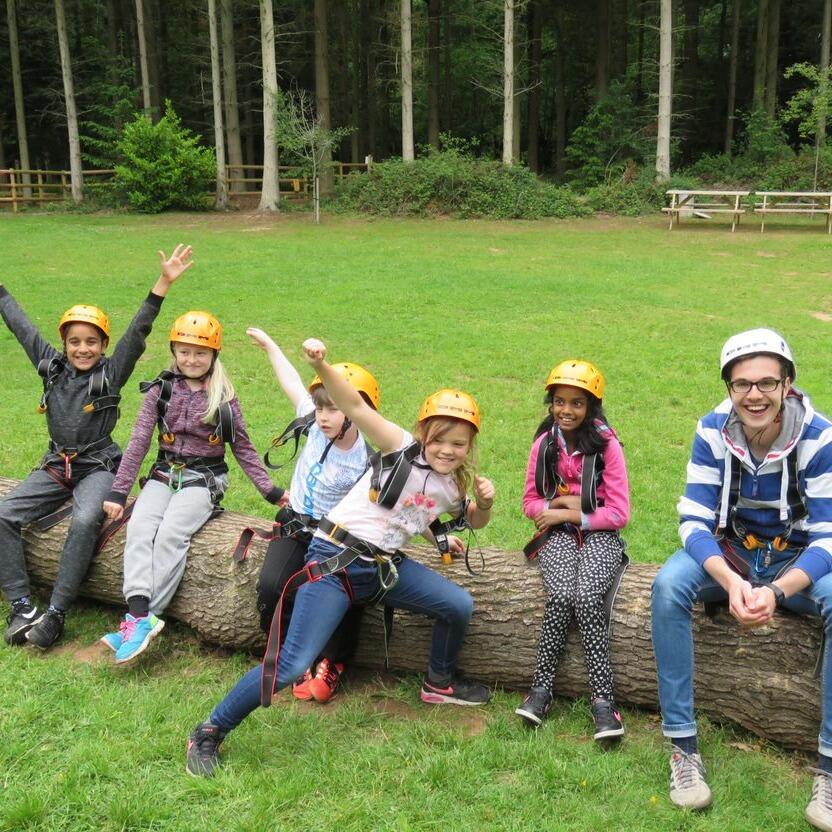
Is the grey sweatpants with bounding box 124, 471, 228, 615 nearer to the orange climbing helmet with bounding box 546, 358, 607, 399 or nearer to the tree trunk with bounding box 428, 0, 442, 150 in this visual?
the orange climbing helmet with bounding box 546, 358, 607, 399

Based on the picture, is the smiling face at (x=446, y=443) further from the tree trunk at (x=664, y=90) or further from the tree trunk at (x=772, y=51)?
the tree trunk at (x=772, y=51)

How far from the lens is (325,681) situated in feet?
14.6

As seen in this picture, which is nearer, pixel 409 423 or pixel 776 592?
pixel 776 592

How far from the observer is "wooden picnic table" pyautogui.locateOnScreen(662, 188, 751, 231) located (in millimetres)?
24688

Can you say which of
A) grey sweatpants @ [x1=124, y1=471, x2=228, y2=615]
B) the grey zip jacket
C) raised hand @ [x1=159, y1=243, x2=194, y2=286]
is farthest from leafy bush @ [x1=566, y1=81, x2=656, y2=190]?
grey sweatpants @ [x1=124, y1=471, x2=228, y2=615]

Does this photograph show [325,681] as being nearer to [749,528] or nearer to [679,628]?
[679,628]

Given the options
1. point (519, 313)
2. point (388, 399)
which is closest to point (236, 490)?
point (388, 399)

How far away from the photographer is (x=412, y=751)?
12.8 feet

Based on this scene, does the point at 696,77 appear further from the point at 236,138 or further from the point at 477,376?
the point at 477,376

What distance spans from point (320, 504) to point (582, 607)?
140 centimetres

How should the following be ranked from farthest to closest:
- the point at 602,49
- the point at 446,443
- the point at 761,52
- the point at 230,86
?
1. the point at 602,49
2. the point at 761,52
3. the point at 230,86
4. the point at 446,443

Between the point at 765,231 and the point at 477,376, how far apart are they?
17074 mm

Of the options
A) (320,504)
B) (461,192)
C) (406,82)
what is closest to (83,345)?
(320,504)

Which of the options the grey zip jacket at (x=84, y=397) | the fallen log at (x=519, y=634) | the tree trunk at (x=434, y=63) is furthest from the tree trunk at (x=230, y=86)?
the fallen log at (x=519, y=634)
